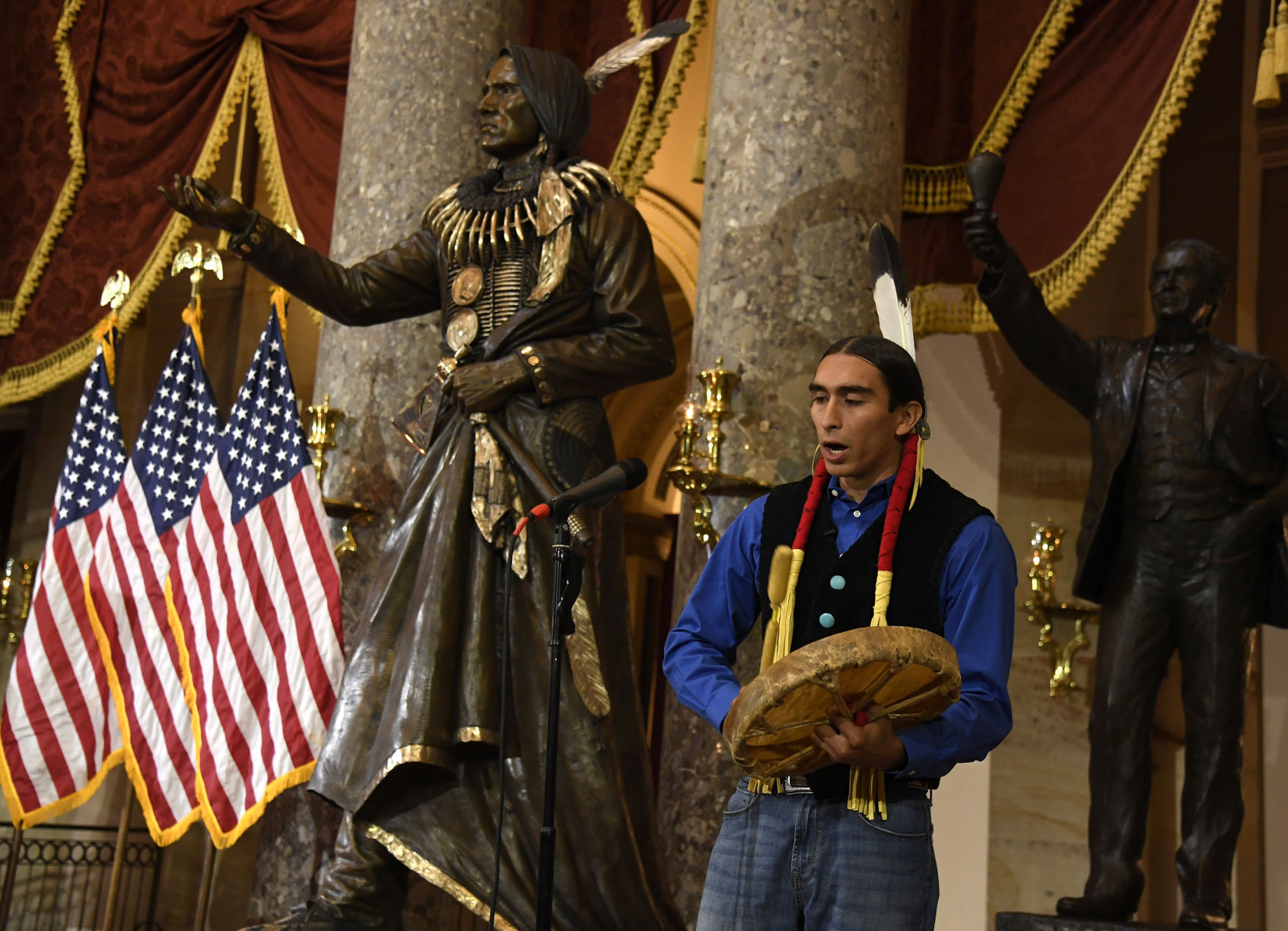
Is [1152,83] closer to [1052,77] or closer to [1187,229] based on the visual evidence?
[1052,77]

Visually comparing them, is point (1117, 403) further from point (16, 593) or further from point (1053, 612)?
point (16, 593)

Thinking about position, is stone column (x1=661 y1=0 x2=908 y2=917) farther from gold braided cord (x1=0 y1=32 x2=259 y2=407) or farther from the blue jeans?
gold braided cord (x1=0 y1=32 x2=259 y2=407)

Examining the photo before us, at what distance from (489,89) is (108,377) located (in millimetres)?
2419

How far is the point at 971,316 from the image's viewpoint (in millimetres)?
5340

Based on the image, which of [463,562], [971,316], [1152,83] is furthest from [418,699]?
[1152,83]

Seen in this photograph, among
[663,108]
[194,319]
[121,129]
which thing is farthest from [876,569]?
[121,129]

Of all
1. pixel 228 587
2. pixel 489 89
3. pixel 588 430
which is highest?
pixel 489 89

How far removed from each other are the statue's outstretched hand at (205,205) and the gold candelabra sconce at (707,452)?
4.28 feet

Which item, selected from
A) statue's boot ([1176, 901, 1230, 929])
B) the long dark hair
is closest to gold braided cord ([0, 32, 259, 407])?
statue's boot ([1176, 901, 1230, 929])

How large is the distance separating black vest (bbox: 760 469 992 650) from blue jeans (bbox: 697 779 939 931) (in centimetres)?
26

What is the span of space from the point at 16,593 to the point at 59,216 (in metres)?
2.15

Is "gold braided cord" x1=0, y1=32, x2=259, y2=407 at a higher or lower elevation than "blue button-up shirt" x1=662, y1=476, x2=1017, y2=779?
higher

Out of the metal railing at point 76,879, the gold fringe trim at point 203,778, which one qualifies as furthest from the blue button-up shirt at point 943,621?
the metal railing at point 76,879

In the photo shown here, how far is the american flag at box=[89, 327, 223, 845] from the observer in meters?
5.10
